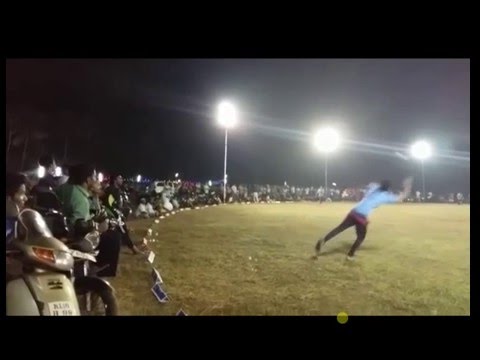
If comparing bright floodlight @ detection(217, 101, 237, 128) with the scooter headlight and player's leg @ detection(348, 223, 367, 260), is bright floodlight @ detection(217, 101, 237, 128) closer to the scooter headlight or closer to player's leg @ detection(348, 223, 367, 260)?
player's leg @ detection(348, 223, 367, 260)

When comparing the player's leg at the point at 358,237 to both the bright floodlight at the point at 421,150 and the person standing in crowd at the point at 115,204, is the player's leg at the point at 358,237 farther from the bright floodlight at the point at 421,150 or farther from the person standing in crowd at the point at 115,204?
the person standing in crowd at the point at 115,204

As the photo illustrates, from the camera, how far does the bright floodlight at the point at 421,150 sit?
3.53 metres

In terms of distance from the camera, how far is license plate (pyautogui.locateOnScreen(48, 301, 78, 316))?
3.00m

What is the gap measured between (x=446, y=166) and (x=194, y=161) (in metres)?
1.62

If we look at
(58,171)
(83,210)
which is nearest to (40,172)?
(58,171)

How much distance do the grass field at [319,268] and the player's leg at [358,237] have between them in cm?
3

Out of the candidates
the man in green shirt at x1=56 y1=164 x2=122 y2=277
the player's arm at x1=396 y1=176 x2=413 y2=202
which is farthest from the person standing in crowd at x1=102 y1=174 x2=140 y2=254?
the player's arm at x1=396 y1=176 x2=413 y2=202

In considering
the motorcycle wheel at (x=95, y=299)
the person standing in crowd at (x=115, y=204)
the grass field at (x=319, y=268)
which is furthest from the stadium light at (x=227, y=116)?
the motorcycle wheel at (x=95, y=299)

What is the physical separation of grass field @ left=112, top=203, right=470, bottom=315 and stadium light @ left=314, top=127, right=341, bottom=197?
41cm

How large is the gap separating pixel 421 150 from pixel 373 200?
50cm

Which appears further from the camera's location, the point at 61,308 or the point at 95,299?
the point at 95,299

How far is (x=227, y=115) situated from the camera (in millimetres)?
3588
